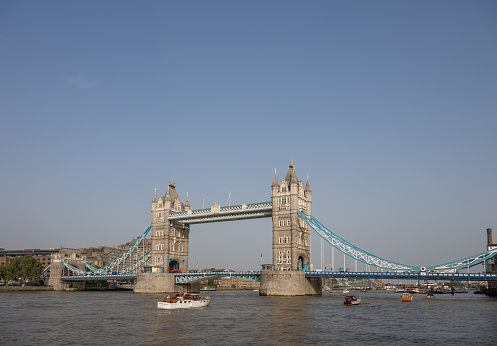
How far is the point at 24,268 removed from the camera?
15362 cm

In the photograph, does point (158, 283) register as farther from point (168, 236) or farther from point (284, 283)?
point (284, 283)

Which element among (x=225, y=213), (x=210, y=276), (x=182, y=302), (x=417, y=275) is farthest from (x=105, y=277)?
(x=417, y=275)

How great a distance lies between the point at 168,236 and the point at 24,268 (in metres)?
62.7

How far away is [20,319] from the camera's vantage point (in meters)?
53.8

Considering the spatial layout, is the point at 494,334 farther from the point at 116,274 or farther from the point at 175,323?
the point at 116,274

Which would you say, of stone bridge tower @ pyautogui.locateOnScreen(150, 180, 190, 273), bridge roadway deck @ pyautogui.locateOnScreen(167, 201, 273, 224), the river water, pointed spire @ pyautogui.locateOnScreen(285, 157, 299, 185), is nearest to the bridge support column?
bridge roadway deck @ pyautogui.locateOnScreen(167, 201, 273, 224)

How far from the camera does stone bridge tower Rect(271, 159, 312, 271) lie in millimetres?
100812

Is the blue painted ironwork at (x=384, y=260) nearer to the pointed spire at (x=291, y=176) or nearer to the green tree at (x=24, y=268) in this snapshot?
the pointed spire at (x=291, y=176)

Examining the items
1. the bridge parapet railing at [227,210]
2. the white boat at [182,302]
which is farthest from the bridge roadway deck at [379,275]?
the white boat at [182,302]

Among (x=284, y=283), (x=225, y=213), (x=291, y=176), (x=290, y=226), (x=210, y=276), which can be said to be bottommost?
(x=284, y=283)

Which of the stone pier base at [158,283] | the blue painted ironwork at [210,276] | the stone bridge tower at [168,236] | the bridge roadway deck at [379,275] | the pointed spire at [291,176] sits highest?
the pointed spire at [291,176]

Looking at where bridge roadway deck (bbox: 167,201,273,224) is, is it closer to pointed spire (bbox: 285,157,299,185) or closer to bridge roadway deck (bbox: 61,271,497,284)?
pointed spire (bbox: 285,157,299,185)

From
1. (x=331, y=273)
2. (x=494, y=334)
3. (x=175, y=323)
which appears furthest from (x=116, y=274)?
(x=494, y=334)

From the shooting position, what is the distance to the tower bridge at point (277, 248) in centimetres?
9450
